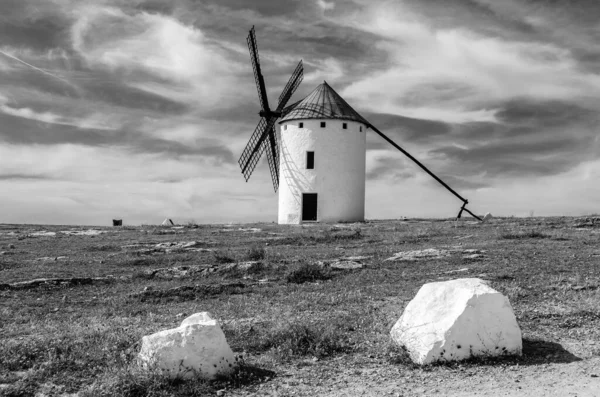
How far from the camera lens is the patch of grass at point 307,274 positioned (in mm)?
17000

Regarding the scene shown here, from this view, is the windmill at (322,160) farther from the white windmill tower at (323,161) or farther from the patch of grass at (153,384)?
the patch of grass at (153,384)

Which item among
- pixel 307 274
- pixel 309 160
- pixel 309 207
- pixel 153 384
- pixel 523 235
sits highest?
pixel 309 160

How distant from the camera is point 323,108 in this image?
45.0m

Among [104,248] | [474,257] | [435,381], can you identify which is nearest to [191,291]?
[435,381]

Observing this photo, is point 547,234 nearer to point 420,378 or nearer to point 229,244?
point 229,244

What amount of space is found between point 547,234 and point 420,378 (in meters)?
20.0

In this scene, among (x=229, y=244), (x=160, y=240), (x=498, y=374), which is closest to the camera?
(x=498, y=374)

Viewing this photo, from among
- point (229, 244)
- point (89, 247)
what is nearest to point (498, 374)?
point (229, 244)

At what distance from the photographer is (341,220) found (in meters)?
44.8

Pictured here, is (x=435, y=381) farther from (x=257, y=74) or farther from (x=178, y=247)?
(x=257, y=74)

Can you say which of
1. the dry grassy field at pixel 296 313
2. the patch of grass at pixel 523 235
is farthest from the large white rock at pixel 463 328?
the patch of grass at pixel 523 235

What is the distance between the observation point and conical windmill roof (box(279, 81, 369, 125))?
4466 cm

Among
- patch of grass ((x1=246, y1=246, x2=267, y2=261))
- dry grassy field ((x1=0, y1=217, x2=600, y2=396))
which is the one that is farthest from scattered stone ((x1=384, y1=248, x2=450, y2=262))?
patch of grass ((x1=246, y1=246, x2=267, y2=261))

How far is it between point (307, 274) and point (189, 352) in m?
8.76
